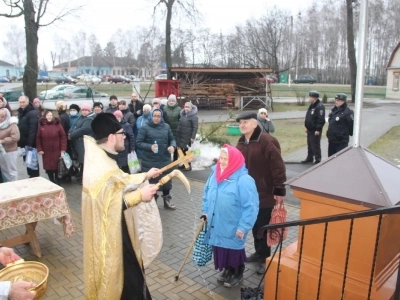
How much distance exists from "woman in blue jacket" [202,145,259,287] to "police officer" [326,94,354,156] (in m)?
5.31

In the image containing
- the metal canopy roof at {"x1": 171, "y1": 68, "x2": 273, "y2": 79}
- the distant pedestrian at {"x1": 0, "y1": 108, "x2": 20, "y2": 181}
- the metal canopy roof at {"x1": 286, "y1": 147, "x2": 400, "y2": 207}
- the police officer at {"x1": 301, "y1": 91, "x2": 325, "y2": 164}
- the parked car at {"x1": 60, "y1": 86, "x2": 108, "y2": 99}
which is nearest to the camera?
the metal canopy roof at {"x1": 286, "y1": 147, "x2": 400, "y2": 207}

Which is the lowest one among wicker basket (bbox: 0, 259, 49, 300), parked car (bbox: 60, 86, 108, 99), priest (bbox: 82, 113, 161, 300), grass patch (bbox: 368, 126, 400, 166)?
grass patch (bbox: 368, 126, 400, 166)

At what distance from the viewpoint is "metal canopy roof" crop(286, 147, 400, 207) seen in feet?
8.34

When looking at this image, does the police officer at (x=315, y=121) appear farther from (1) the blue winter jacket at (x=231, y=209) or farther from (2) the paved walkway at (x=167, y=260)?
(1) the blue winter jacket at (x=231, y=209)

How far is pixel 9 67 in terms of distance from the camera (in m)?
95.0

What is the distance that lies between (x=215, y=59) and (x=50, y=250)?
152ft

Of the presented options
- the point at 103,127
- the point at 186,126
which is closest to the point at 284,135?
the point at 186,126

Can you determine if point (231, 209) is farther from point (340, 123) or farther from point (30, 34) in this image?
point (30, 34)

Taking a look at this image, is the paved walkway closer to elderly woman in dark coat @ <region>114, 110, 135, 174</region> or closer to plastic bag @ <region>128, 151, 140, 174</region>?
plastic bag @ <region>128, 151, 140, 174</region>

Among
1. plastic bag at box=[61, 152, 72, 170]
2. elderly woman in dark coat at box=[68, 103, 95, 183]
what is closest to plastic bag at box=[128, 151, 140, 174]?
elderly woman in dark coat at box=[68, 103, 95, 183]

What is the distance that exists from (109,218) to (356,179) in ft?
5.97

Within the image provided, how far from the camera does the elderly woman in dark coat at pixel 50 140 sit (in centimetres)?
729

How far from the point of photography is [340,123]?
8398 millimetres

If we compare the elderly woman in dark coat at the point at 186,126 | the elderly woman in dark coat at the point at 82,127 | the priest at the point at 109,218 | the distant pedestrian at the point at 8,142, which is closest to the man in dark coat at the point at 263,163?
the priest at the point at 109,218
